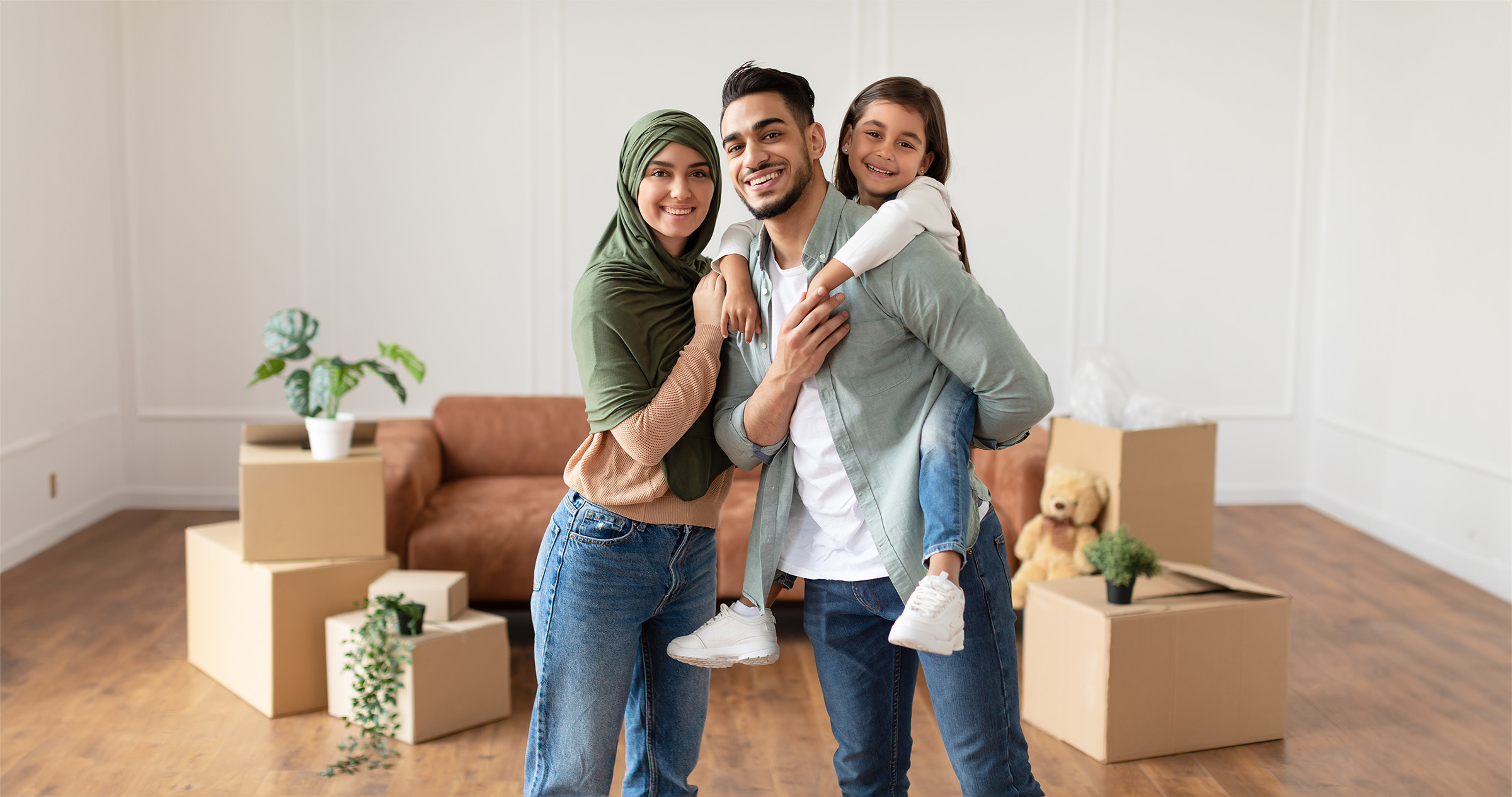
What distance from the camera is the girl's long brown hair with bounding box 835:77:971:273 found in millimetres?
1678

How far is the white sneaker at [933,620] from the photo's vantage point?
4.18ft

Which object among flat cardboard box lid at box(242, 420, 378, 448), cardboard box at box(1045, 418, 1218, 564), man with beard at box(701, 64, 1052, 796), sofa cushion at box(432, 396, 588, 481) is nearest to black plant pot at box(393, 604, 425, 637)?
flat cardboard box lid at box(242, 420, 378, 448)

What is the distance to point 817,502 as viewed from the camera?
1.45 meters

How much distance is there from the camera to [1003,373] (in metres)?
1.34

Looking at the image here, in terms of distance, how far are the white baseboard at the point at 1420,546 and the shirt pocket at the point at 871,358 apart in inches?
143

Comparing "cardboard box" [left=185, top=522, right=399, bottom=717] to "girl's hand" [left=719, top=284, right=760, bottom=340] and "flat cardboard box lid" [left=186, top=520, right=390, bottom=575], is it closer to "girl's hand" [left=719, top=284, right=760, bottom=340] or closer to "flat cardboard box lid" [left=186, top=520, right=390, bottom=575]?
"flat cardboard box lid" [left=186, top=520, right=390, bottom=575]

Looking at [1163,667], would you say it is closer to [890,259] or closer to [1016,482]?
[1016,482]

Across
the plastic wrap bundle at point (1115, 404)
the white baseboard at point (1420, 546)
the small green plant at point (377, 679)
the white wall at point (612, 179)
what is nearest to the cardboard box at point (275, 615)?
the small green plant at point (377, 679)

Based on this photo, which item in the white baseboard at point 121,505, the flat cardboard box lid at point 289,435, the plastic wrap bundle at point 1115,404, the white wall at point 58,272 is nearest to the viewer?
the flat cardboard box lid at point 289,435

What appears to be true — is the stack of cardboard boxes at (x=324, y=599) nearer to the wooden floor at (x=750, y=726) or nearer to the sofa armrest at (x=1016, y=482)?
the wooden floor at (x=750, y=726)

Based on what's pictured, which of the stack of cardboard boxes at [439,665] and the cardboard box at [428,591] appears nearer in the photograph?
the stack of cardboard boxes at [439,665]

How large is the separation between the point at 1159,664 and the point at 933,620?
1507mm

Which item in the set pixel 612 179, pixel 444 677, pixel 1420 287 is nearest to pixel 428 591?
pixel 444 677

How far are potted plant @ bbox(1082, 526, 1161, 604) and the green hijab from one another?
4.37ft
